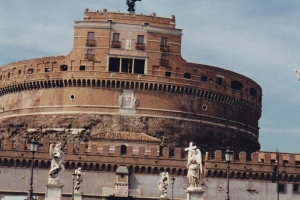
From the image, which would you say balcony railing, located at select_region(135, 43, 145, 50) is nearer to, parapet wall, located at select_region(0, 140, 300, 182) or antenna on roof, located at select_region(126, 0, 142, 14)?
antenna on roof, located at select_region(126, 0, 142, 14)

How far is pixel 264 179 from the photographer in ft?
197

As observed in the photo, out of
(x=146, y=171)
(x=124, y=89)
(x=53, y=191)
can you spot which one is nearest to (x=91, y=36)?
(x=124, y=89)

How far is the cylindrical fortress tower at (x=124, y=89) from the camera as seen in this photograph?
66.9m

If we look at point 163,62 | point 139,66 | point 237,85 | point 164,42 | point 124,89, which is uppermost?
point 164,42

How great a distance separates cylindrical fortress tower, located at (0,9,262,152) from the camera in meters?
66.9


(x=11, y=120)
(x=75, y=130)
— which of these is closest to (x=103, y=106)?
(x=75, y=130)

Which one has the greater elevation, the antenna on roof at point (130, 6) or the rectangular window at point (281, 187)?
the antenna on roof at point (130, 6)

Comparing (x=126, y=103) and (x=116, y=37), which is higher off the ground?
(x=116, y=37)

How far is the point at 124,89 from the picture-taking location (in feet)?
219

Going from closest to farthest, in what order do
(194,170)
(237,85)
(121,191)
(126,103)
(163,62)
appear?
(194,170), (121,191), (126,103), (163,62), (237,85)

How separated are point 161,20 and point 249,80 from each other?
10.7m

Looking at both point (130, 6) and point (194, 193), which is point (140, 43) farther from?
point (194, 193)

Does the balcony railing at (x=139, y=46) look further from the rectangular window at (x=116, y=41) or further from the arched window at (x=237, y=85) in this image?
the arched window at (x=237, y=85)

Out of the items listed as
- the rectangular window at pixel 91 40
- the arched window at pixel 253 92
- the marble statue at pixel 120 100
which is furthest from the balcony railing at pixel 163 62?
the arched window at pixel 253 92
